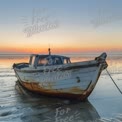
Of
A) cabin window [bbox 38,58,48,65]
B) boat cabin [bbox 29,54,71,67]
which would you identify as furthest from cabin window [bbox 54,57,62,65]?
cabin window [bbox 38,58,48,65]

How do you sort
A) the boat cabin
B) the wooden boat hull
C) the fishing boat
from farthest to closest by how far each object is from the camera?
the boat cabin → the wooden boat hull → the fishing boat

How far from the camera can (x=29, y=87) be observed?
17750 millimetres

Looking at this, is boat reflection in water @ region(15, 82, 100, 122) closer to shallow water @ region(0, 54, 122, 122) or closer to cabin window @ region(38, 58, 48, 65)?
shallow water @ region(0, 54, 122, 122)

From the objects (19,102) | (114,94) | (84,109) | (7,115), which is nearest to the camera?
(7,115)

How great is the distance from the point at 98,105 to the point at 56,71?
277 cm

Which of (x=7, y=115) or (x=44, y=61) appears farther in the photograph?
(x=44, y=61)

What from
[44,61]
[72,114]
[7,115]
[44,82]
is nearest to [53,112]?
[72,114]

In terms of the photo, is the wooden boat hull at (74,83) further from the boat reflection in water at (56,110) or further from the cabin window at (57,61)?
the cabin window at (57,61)

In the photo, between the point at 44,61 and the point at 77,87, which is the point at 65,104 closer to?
the point at 77,87

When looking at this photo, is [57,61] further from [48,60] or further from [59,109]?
[59,109]

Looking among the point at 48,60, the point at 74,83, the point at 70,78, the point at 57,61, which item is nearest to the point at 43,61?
the point at 48,60

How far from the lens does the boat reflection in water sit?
11352 millimetres

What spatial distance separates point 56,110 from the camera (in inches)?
506

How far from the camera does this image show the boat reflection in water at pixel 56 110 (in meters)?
11.4
